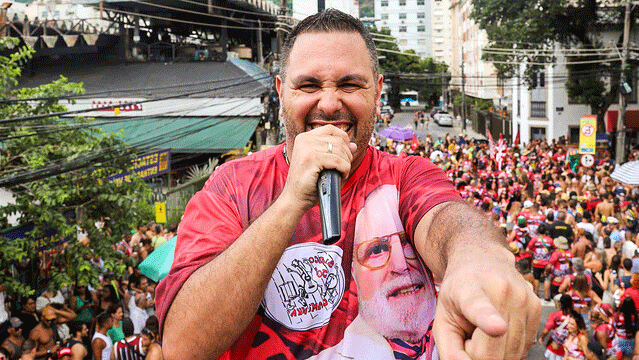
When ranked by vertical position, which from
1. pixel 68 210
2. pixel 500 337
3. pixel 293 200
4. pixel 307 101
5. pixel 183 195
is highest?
pixel 307 101

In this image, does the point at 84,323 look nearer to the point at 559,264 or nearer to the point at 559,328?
the point at 559,328

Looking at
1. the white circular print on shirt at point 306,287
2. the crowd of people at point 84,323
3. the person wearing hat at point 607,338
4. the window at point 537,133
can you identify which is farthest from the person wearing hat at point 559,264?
the window at point 537,133

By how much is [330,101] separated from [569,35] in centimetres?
3345

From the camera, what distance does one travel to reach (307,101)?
178cm

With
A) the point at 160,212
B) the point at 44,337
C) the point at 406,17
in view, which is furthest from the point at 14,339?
the point at 406,17

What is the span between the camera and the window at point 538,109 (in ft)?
122

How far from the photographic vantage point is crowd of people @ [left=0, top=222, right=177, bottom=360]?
23.5ft

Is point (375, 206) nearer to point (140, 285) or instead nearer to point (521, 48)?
point (140, 285)

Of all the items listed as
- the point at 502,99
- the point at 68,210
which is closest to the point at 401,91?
the point at 502,99

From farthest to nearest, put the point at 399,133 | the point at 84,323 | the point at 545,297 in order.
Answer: the point at 399,133
the point at 545,297
the point at 84,323

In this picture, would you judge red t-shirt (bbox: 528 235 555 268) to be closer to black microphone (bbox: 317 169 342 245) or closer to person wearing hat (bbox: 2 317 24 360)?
person wearing hat (bbox: 2 317 24 360)

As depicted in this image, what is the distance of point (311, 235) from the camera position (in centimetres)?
177

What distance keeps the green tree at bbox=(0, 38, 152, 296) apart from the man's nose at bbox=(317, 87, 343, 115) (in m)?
7.55

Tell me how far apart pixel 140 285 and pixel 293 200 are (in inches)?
341
